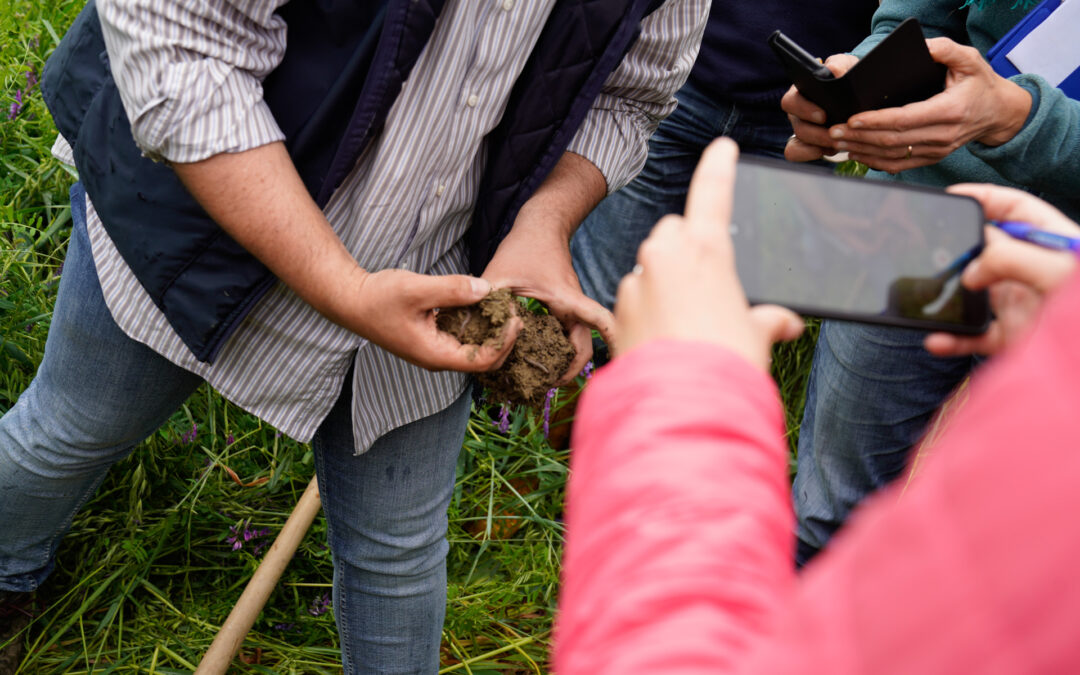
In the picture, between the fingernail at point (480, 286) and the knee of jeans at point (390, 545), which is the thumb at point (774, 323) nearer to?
the fingernail at point (480, 286)

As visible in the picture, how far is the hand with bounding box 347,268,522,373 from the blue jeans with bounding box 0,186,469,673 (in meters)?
0.28

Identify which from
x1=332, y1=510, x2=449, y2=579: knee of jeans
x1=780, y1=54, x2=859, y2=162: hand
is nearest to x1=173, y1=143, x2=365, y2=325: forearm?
x1=332, y1=510, x2=449, y2=579: knee of jeans

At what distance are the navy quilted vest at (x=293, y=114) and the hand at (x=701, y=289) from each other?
1.76 feet

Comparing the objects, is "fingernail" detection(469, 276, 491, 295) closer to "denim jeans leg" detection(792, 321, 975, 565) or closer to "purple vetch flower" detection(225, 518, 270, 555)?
"denim jeans leg" detection(792, 321, 975, 565)

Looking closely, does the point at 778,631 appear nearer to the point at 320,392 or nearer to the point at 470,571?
the point at 320,392

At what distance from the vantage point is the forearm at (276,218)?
1181 mm

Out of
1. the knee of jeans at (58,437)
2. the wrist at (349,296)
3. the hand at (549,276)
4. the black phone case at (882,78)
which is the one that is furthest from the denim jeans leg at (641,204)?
the knee of jeans at (58,437)

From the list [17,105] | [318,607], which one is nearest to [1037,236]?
[318,607]

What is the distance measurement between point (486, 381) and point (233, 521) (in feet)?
3.77

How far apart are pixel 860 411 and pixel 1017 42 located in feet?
2.58

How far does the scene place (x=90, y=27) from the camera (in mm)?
1276

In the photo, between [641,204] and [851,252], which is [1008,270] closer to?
[851,252]

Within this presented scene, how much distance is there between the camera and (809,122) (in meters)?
1.74

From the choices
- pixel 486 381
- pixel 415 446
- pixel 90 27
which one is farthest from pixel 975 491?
pixel 90 27
